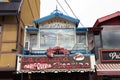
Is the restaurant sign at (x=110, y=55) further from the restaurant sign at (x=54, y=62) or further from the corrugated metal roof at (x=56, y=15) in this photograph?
the corrugated metal roof at (x=56, y=15)

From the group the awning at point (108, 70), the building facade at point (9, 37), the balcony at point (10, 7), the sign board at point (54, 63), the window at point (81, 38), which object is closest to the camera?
the awning at point (108, 70)

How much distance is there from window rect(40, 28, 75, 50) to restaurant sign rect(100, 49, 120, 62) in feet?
8.93

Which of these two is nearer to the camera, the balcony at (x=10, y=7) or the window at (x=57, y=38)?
the balcony at (x=10, y=7)

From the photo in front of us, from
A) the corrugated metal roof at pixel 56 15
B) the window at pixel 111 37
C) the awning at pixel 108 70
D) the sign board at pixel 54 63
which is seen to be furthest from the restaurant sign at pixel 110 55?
the corrugated metal roof at pixel 56 15

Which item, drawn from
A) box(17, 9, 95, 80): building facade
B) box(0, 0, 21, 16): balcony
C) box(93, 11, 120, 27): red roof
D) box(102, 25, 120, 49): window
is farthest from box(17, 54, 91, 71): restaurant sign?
box(0, 0, 21, 16): balcony

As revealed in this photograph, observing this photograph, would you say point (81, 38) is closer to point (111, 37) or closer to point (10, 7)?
point (111, 37)

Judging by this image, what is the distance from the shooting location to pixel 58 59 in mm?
15992

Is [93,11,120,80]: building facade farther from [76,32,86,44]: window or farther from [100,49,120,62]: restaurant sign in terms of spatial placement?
[76,32,86,44]: window

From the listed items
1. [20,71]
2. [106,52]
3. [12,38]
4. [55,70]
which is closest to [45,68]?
[55,70]

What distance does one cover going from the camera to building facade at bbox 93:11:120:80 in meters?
16.1

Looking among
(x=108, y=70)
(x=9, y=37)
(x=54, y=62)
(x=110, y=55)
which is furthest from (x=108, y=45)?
(x=9, y=37)

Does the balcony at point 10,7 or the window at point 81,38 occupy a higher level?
the balcony at point 10,7

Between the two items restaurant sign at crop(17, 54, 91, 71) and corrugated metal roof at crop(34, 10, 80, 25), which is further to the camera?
corrugated metal roof at crop(34, 10, 80, 25)

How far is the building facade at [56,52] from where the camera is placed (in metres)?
15.7
